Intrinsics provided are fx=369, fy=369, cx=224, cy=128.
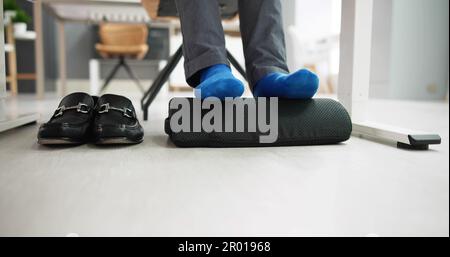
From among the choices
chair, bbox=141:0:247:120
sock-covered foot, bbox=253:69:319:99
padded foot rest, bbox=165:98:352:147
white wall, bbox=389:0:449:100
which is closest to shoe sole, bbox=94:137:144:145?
padded foot rest, bbox=165:98:352:147

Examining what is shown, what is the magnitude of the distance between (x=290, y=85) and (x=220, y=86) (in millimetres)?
165

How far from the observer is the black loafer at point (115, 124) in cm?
80

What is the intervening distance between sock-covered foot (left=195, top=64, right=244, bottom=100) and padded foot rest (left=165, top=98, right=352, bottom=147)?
0.03 meters

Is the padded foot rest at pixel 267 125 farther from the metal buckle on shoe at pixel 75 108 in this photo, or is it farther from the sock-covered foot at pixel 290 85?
the metal buckle on shoe at pixel 75 108

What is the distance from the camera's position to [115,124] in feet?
2.65

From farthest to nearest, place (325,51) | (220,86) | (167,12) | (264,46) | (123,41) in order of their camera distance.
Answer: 1. (325,51)
2. (123,41)
3. (167,12)
4. (264,46)
5. (220,86)

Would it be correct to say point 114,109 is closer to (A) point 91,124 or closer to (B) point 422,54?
(A) point 91,124

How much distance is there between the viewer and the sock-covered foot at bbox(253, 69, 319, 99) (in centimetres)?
81

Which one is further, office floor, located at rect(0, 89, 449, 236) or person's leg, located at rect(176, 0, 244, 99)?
person's leg, located at rect(176, 0, 244, 99)

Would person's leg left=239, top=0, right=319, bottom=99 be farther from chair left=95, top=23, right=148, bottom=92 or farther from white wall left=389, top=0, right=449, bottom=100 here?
chair left=95, top=23, right=148, bottom=92

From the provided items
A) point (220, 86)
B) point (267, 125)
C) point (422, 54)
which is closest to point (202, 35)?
point (220, 86)

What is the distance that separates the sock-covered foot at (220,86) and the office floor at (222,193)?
13 cm

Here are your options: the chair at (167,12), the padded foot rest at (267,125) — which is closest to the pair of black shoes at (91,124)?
the padded foot rest at (267,125)
